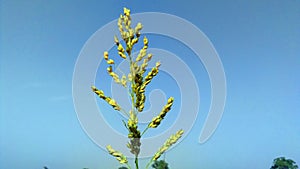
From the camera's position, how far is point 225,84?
3.39 meters

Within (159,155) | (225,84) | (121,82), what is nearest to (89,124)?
(121,82)

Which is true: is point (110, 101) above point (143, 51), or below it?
below

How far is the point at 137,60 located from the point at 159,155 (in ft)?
2.48

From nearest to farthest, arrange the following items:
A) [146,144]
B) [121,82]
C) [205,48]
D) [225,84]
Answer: [121,82] < [146,144] < [225,84] < [205,48]

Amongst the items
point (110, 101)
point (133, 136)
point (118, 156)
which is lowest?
point (118, 156)

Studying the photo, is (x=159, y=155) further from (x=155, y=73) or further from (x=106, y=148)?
(x=155, y=73)

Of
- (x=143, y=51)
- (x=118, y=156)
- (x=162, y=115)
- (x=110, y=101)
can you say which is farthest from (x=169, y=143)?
(x=143, y=51)

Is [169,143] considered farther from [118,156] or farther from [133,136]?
[118,156]

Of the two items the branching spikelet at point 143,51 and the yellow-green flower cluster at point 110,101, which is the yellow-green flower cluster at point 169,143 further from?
the branching spikelet at point 143,51

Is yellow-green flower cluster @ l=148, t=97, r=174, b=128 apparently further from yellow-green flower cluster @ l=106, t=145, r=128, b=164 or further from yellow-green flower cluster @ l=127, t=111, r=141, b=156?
yellow-green flower cluster @ l=106, t=145, r=128, b=164

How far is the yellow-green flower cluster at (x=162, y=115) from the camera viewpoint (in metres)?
2.74

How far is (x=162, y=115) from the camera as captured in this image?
2.77 meters

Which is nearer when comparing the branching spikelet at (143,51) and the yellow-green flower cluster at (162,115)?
the yellow-green flower cluster at (162,115)

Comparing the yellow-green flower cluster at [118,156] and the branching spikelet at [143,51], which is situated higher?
the branching spikelet at [143,51]
